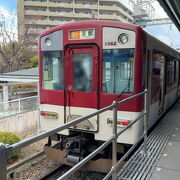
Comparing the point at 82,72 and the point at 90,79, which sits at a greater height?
the point at 82,72

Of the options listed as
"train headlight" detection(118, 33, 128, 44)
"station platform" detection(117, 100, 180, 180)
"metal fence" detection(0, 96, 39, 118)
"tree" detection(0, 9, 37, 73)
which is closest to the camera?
"station platform" detection(117, 100, 180, 180)

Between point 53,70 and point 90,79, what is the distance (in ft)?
2.94

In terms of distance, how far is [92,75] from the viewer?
429 centimetres

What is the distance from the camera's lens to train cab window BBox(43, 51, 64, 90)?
459 cm

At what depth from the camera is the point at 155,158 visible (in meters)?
3.54

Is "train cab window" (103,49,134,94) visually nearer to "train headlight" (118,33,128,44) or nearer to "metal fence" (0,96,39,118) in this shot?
"train headlight" (118,33,128,44)

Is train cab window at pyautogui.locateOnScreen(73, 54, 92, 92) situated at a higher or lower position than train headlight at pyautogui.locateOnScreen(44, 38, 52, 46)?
lower

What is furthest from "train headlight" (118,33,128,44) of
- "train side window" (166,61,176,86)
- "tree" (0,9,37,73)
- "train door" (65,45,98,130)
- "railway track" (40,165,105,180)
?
"tree" (0,9,37,73)

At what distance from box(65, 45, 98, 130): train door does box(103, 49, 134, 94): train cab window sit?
0.20 m

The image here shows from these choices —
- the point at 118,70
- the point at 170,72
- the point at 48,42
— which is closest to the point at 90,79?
the point at 118,70

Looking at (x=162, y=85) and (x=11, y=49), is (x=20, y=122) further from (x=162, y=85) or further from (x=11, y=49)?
(x=11, y=49)

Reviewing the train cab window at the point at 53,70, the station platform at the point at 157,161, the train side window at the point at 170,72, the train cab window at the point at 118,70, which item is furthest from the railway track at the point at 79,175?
the train side window at the point at 170,72

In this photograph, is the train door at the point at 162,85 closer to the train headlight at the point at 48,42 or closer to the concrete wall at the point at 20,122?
the train headlight at the point at 48,42

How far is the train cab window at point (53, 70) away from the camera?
4590mm
